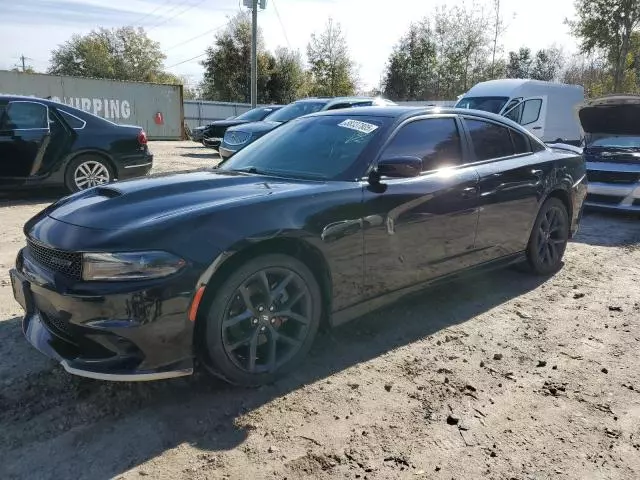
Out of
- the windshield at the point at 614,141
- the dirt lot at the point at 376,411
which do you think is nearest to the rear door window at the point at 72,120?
the dirt lot at the point at 376,411

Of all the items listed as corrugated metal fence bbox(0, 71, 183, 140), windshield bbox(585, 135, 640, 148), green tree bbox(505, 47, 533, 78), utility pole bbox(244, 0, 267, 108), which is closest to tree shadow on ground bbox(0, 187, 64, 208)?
windshield bbox(585, 135, 640, 148)

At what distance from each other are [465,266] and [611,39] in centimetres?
2252

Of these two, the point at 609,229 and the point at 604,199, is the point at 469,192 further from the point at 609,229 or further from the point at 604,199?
the point at 604,199

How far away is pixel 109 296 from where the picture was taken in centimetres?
253

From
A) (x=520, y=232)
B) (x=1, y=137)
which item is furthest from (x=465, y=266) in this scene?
(x=1, y=137)

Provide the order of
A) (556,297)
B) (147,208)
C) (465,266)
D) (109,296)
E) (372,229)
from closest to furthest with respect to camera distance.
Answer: (109,296), (147,208), (372,229), (465,266), (556,297)

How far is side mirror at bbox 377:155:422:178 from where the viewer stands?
11.0 ft

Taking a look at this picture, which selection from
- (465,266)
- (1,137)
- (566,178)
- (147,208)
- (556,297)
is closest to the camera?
(147,208)

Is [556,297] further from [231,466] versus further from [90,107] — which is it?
[90,107]

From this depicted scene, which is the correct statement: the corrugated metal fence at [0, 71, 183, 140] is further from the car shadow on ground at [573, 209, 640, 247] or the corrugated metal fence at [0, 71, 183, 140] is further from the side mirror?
the side mirror

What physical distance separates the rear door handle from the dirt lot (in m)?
0.95

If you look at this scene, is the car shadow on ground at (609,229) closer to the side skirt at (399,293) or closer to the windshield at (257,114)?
the side skirt at (399,293)

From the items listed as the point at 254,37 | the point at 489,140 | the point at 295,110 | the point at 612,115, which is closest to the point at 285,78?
the point at 254,37

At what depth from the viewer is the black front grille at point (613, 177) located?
8.34m
